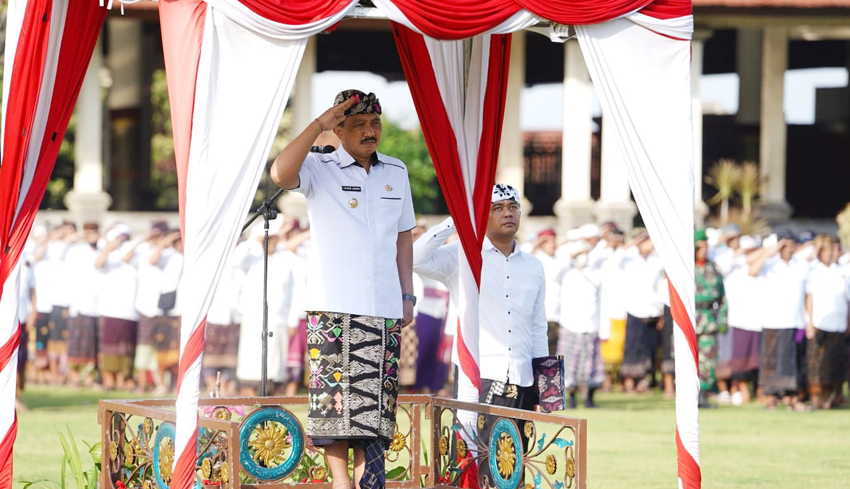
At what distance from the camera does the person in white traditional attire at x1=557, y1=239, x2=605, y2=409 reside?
1516cm

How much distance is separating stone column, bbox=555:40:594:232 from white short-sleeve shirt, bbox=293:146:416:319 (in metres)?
17.4

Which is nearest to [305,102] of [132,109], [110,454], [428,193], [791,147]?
[132,109]

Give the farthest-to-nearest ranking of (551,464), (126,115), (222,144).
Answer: (126,115) → (551,464) → (222,144)

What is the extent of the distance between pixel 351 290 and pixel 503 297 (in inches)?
62.4

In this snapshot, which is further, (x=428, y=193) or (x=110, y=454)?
(x=428, y=193)

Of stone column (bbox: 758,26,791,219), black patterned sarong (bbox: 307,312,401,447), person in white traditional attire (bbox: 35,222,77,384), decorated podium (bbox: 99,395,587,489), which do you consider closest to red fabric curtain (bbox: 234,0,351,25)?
black patterned sarong (bbox: 307,312,401,447)

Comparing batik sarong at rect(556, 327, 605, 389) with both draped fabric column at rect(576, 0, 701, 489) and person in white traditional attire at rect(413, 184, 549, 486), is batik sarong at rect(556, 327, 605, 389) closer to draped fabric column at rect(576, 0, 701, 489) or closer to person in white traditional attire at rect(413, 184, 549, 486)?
person in white traditional attire at rect(413, 184, 549, 486)

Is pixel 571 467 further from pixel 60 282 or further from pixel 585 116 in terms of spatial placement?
pixel 585 116

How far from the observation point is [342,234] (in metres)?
6.20

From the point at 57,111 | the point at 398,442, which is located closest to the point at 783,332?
the point at 398,442

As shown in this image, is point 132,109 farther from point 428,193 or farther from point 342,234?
point 342,234

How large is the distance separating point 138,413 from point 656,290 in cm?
1043

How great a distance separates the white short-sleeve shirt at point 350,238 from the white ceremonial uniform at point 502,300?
117 centimetres

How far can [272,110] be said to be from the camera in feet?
19.8
